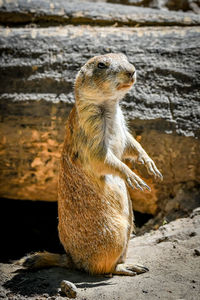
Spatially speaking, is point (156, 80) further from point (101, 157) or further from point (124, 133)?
point (101, 157)

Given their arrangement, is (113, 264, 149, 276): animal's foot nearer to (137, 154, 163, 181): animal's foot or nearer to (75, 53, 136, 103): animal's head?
(137, 154, 163, 181): animal's foot

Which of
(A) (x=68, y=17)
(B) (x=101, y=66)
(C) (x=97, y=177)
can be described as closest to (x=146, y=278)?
(C) (x=97, y=177)

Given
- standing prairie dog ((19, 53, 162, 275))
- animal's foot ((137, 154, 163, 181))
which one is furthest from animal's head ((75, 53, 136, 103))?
animal's foot ((137, 154, 163, 181))

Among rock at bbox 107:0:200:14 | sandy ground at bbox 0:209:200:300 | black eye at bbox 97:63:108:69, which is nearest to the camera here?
sandy ground at bbox 0:209:200:300

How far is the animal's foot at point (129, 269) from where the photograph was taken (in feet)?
12.8

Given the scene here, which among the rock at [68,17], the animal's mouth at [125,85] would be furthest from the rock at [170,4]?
the animal's mouth at [125,85]

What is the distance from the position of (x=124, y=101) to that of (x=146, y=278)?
267cm

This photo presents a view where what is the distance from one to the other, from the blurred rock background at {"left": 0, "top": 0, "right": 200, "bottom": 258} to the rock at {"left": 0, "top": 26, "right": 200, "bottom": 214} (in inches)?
0.6

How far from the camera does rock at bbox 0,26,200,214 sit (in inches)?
206

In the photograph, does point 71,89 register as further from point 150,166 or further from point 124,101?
point 150,166

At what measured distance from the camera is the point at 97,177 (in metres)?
4.00

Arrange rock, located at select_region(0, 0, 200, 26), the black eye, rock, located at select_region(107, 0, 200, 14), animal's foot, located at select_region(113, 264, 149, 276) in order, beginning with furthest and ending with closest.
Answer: rock, located at select_region(107, 0, 200, 14)
rock, located at select_region(0, 0, 200, 26)
animal's foot, located at select_region(113, 264, 149, 276)
the black eye

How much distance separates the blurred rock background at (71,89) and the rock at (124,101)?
15 millimetres

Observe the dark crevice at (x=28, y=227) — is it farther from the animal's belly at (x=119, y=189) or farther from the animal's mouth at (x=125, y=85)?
the animal's mouth at (x=125, y=85)
